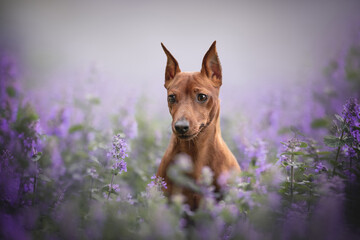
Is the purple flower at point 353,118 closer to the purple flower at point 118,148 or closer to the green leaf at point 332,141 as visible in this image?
the green leaf at point 332,141

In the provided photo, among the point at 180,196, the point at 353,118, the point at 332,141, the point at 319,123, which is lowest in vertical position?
the point at 180,196

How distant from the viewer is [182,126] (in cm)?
222

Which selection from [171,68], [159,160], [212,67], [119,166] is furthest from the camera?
[159,160]

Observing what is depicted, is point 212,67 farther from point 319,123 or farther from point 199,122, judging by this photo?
point 319,123

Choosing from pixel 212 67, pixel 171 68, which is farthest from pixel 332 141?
pixel 171 68

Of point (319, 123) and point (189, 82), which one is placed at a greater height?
point (319, 123)

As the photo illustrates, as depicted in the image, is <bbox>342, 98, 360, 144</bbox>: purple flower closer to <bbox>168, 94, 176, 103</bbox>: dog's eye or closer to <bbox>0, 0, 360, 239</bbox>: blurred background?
<bbox>0, 0, 360, 239</bbox>: blurred background

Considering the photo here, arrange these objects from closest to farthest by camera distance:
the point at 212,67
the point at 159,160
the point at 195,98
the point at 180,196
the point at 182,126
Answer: the point at 180,196, the point at 182,126, the point at 195,98, the point at 212,67, the point at 159,160

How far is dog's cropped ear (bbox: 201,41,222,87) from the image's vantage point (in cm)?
266

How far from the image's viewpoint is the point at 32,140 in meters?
2.49

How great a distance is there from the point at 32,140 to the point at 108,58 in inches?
600

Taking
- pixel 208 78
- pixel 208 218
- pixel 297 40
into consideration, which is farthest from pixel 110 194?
pixel 297 40

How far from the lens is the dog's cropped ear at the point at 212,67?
2.66 meters

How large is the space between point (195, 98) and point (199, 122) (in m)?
0.27
